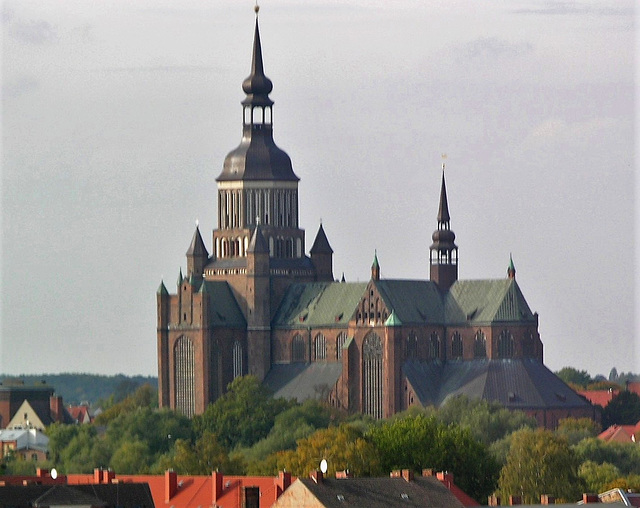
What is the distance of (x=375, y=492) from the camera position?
119 metres

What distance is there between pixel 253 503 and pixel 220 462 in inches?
1928

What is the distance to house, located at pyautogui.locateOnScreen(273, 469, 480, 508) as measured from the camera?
379 feet

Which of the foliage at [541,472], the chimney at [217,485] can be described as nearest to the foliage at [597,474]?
the foliage at [541,472]

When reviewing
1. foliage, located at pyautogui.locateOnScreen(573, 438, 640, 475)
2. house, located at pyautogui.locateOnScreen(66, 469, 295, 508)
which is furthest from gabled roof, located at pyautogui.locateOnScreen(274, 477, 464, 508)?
foliage, located at pyautogui.locateOnScreen(573, 438, 640, 475)

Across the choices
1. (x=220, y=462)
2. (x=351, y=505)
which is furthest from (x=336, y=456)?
(x=351, y=505)

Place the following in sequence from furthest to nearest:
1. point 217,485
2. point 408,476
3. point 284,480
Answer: point 217,485
point 284,480
point 408,476

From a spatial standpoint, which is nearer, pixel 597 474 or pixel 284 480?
pixel 284 480

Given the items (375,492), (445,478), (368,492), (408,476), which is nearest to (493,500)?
(445,478)

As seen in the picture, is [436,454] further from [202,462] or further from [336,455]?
[202,462]

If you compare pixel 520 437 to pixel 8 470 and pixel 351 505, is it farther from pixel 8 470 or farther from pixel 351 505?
pixel 351 505

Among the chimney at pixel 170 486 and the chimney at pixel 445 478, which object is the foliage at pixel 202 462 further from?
the chimney at pixel 445 478

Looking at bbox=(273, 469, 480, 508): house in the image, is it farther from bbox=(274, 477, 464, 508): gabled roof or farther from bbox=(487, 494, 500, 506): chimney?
bbox=(487, 494, 500, 506): chimney

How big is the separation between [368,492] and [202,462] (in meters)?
52.5

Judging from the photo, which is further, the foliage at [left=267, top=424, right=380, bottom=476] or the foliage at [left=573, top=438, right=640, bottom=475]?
the foliage at [left=573, top=438, right=640, bottom=475]
